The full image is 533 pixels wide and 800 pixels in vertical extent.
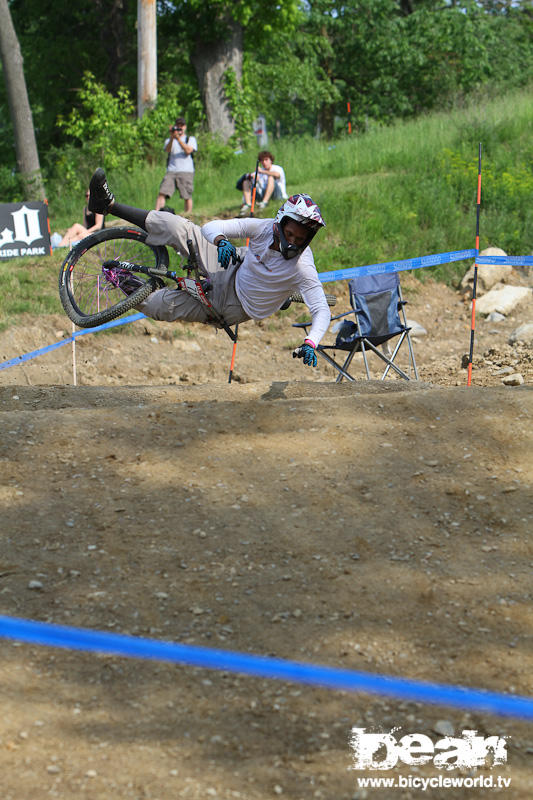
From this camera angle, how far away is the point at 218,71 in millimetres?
21469

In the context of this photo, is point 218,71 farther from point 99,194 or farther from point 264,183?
point 99,194

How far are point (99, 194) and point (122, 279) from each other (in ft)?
2.30

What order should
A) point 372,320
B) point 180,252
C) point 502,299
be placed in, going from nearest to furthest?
1. point 180,252
2. point 372,320
3. point 502,299

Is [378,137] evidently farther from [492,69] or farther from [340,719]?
[340,719]

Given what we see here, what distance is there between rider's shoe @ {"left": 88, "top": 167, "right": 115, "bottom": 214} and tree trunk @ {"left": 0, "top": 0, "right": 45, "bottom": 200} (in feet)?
38.1

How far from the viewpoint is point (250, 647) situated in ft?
12.3

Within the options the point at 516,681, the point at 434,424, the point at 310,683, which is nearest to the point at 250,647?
the point at 310,683

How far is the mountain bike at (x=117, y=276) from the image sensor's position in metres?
6.73

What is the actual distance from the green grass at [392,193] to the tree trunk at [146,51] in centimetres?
183

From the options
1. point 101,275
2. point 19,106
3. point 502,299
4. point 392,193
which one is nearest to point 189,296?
point 101,275

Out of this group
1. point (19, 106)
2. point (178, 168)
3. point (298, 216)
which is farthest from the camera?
point (19, 106)

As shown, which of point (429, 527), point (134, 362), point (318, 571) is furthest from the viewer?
point (134, 362)

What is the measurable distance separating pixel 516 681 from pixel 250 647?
112 cm

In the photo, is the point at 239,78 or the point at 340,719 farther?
the point at 239,78
